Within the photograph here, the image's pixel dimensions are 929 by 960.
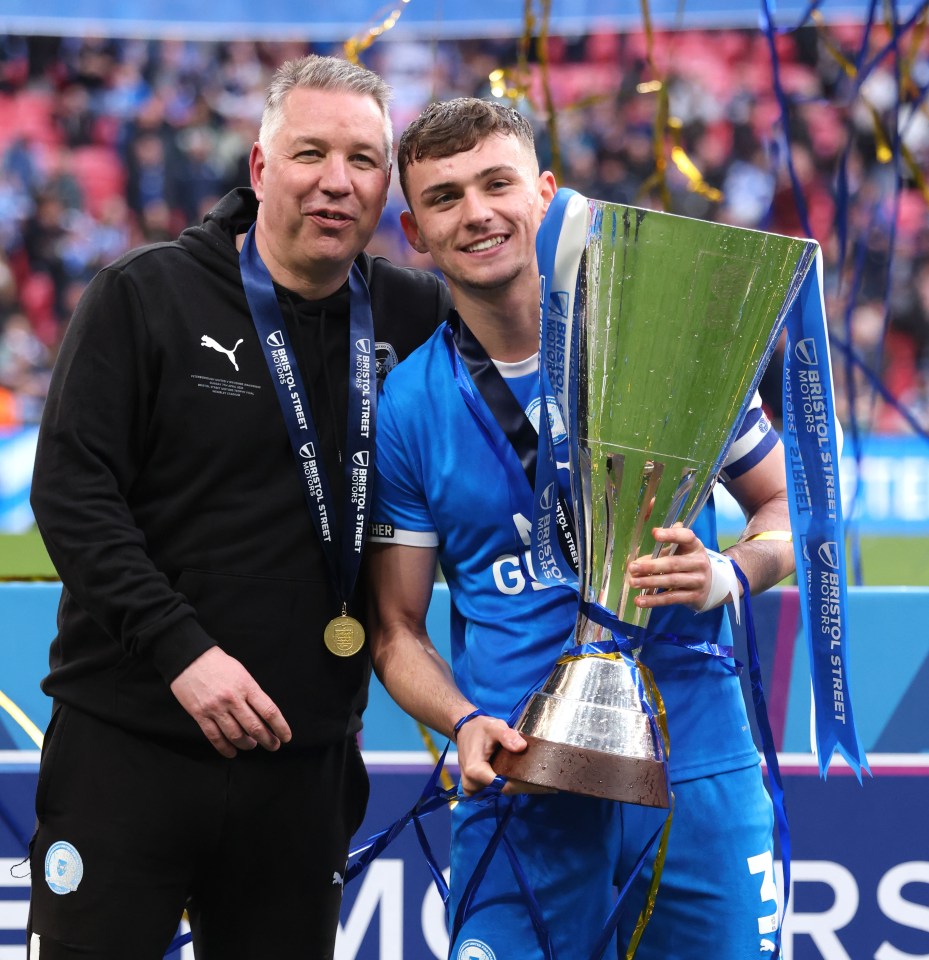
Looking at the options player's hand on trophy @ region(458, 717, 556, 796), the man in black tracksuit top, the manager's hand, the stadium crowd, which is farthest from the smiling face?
the stadium crowd

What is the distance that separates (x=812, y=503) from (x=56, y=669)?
108 centimetres

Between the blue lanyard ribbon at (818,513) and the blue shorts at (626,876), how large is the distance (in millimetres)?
170

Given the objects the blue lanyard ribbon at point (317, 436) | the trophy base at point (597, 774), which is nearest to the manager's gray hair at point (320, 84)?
the blue lanyard ribbon at point (317, 436)

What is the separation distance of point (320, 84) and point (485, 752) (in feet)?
3.24

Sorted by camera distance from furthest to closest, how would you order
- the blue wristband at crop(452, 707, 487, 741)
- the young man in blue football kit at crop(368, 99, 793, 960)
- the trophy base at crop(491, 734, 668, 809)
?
the young man in blue football kit at crop(368, 99, 793, 960) < the blue wristband at crop(452, 707, 487, 741) < the trophy base at crop(491, 734, 668, 809)

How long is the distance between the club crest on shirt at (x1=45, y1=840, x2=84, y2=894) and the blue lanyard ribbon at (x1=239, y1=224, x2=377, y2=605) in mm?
510

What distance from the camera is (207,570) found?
177 centimetres

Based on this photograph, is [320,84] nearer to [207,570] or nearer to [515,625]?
[207,570]

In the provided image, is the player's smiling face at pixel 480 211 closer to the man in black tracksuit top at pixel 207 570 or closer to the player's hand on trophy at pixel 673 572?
the man in black tracksuit top at pixel 207 570

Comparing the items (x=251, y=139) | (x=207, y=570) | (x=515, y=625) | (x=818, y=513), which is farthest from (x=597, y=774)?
(x=251, y=139)

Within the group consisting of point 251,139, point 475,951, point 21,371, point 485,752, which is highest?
point 251,139

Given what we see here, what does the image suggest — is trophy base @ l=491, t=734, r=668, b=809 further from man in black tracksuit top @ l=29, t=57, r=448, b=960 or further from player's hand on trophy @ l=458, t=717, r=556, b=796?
man in black tracksuit top @ l=29, t=57, r=448, b=960

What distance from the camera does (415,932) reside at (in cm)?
243

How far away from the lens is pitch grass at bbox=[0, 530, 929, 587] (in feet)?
14.5
